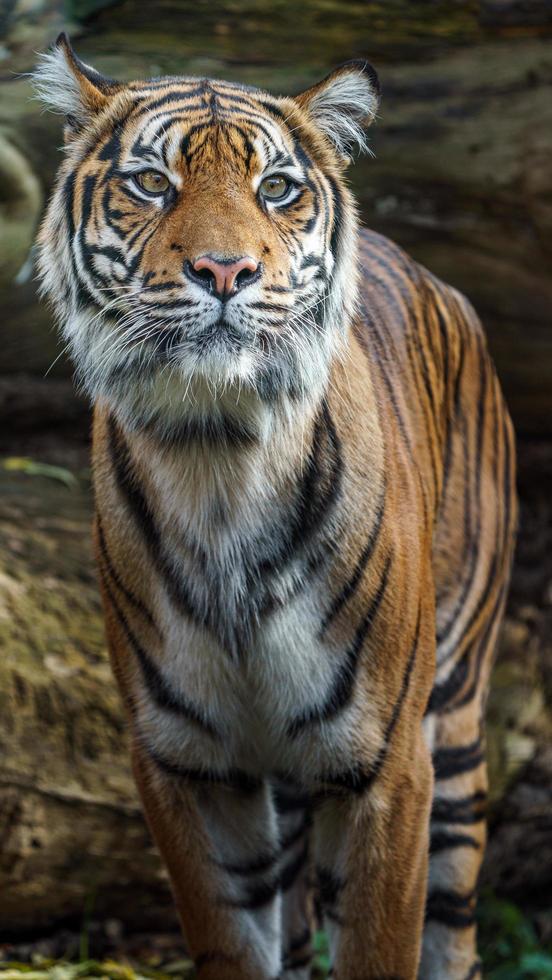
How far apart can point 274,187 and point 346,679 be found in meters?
0.95

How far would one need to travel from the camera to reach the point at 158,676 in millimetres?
2473

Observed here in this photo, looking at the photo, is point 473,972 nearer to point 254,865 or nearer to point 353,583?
point 254,865

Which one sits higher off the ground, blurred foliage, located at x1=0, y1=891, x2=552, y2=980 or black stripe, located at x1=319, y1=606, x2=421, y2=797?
black stripe, located at x1=319, y1=606, x2=421, y2=797

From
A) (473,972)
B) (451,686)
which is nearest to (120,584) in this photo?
(451,686)

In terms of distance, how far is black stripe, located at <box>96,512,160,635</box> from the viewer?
97.2 inches

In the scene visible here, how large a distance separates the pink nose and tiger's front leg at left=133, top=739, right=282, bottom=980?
3.32 ft

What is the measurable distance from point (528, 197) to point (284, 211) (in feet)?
7.08

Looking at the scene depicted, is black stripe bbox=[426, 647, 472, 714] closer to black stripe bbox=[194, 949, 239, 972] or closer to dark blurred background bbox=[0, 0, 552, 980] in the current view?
black stripe bbox=[194, 949, 239, 972]

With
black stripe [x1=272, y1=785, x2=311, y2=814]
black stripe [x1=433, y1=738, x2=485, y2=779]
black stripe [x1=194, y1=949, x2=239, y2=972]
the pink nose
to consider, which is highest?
the pink nose

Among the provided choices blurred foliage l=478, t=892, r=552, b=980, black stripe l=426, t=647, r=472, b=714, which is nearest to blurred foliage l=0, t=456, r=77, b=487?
black stripe l=426, t=647, r=472, b=714

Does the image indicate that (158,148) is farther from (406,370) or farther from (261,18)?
(261,18)

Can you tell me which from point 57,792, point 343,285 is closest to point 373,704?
point 343,285

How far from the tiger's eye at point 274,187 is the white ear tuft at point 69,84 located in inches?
15.5

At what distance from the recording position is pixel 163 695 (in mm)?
2479
